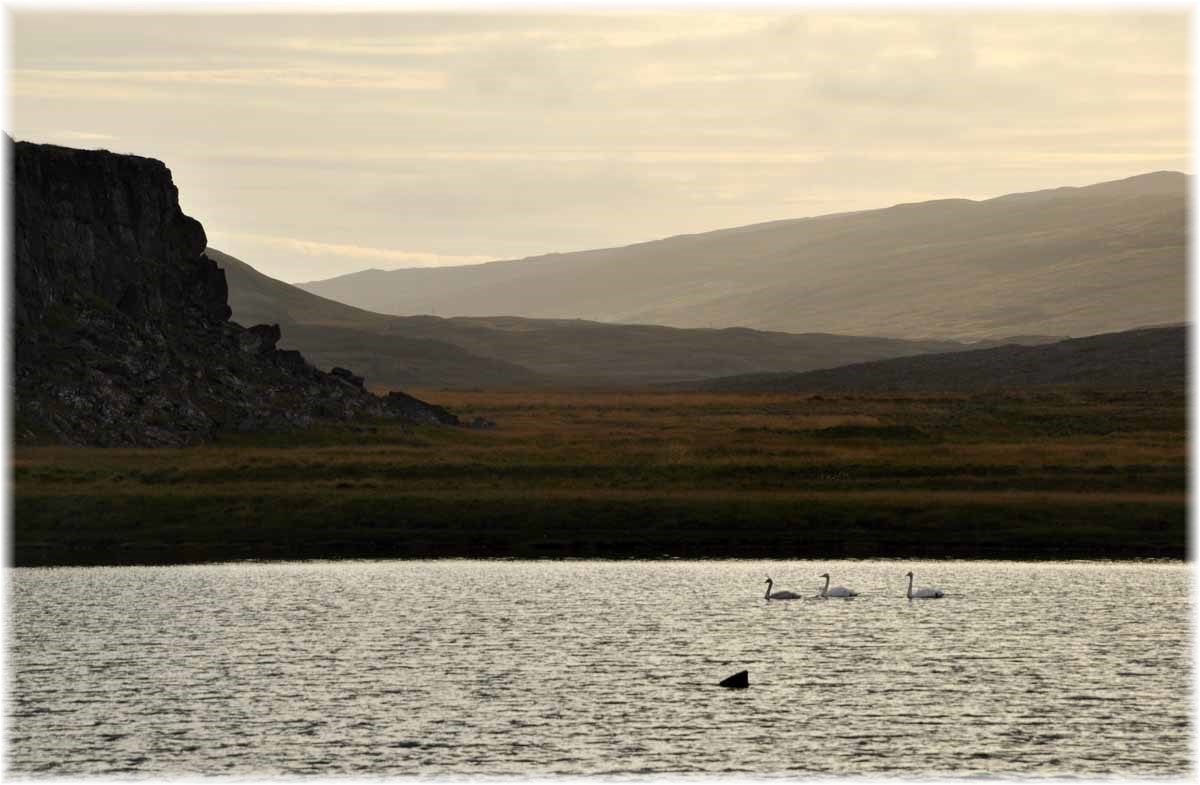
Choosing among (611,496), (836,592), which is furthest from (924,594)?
(611,496)

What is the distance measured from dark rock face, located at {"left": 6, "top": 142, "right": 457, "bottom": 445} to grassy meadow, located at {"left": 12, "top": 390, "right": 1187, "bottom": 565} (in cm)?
374

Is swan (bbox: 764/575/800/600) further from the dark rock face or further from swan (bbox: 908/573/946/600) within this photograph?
the dark rock face

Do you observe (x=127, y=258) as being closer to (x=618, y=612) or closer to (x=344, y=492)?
(x=344, y=492)

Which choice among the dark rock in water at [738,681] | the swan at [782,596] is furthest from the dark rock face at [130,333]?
the dark rock in water at [738,681]

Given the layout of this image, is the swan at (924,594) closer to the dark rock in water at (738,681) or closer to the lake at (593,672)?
the lake at (593,672)

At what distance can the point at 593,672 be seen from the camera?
4016 centimetres

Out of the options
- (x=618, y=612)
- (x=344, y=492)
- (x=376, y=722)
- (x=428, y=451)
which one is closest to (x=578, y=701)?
(x=376, y=722)

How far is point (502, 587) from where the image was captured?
53.4 meters

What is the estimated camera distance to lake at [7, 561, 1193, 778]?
33.2 metres

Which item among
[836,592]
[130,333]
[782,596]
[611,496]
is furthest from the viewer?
[130,333]

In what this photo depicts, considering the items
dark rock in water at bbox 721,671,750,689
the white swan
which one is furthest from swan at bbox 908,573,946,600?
dark rock in water at bbox 721,671,750,689

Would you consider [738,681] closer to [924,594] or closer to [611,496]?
[924,594]

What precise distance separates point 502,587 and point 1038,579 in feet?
53.2

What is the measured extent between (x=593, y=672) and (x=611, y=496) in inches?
1293
